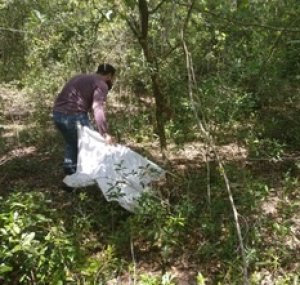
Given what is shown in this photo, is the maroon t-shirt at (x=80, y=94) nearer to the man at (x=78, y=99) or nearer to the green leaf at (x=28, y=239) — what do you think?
the man at (x=78, y=99)

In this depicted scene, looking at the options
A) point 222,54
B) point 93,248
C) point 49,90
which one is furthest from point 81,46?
point 93,248

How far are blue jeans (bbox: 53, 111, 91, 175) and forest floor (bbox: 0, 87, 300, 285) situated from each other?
0.37 m

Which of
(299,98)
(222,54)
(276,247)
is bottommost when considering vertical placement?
(276,247)

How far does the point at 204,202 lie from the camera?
181 inches

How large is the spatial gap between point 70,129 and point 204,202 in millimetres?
1721

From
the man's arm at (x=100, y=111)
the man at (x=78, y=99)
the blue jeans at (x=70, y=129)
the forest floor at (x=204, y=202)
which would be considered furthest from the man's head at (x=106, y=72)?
the forest floor at (x=204, y=202)

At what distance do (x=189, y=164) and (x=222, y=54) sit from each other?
1.88 m

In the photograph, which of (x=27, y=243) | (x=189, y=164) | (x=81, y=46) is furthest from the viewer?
(x=81, y=46)

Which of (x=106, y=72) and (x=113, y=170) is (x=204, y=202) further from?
(x=106, y=72)

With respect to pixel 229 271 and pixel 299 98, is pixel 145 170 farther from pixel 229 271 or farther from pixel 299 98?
pixel 299 98

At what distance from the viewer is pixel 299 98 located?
6.89 metres

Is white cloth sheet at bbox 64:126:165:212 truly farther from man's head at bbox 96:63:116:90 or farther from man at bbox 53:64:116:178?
man's head at bbox 96:63:116:90

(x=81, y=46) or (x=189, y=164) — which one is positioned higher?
(x=81, y=46)

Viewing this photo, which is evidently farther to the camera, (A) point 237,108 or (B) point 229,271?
(A) point 237,108
